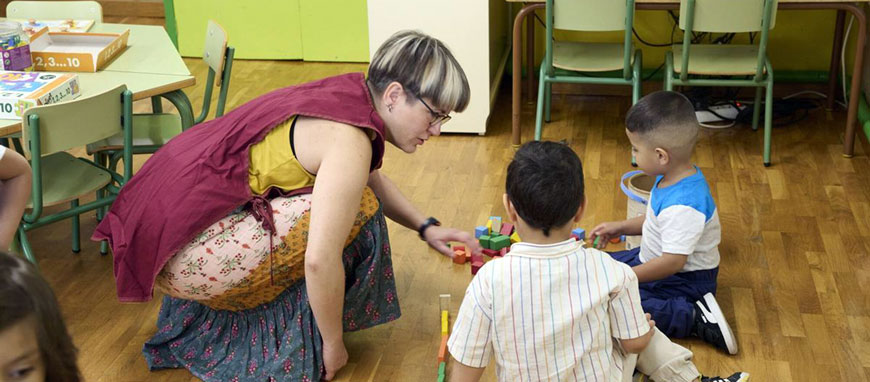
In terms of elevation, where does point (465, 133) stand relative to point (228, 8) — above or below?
below

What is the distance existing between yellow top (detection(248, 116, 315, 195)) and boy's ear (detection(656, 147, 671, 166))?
0.92 meters

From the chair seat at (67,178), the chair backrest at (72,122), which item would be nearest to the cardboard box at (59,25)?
the chair seat at (67,178)

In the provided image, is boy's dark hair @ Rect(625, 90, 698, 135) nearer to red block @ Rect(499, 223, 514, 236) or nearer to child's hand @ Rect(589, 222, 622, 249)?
child's hand @ Rect(589, 222, 622, 249)

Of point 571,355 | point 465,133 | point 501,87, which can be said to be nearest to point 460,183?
point 465,133

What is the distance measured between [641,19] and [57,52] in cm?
270

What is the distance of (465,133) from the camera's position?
430cm

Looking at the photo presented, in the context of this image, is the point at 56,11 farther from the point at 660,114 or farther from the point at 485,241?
the point at 660,114

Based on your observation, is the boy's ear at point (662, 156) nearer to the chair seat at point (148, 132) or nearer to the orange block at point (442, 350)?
the orange block at point (442, 350)

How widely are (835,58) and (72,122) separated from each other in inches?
129

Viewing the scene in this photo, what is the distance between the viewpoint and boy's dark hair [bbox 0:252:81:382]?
916 millimetres

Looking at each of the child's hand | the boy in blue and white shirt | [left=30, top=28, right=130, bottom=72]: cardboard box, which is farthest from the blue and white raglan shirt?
[left=30, top=28, right=130, bottom=72]: cardboard box

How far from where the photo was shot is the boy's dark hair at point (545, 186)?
181 centimetres

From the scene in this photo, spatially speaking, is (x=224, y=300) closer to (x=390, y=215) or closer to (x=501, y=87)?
(x=390, y=215)

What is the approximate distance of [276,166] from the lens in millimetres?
2391
